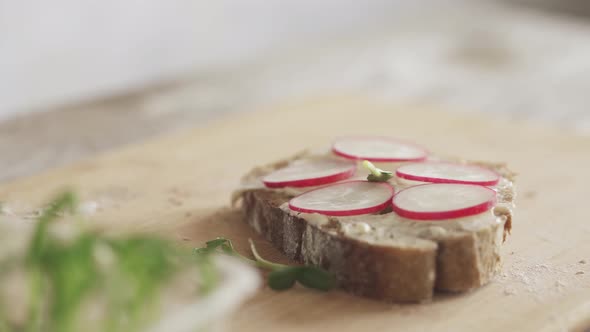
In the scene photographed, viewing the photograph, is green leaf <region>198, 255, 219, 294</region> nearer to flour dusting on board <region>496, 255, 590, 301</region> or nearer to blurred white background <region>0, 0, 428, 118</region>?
flour dusting on board <region>496, 255, 590, 301</region>

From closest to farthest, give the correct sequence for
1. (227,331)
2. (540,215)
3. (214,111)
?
1. (227,331)
2. (540,215)
3. (214,111)

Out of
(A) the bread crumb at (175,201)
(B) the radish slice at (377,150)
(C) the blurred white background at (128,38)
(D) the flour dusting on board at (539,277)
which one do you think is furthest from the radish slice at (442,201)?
(C) the blurred white background at (128,38)

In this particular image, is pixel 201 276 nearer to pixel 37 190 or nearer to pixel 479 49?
pixel 37 190

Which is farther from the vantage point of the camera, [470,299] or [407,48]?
[407,48]

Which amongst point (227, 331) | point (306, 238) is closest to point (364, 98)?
point (306, 238)

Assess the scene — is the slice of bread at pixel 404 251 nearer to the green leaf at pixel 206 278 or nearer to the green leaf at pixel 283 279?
the green leaf at pixel 283 279

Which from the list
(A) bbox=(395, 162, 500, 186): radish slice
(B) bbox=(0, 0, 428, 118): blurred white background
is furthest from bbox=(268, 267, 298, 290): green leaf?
(B) bbox=(0, 0, 428, 118): blurred white background

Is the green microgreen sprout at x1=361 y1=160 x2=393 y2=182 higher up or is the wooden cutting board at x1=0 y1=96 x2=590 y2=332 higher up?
the green microgreen sprout at x1=361 y1=160 x2=393 y2=182
